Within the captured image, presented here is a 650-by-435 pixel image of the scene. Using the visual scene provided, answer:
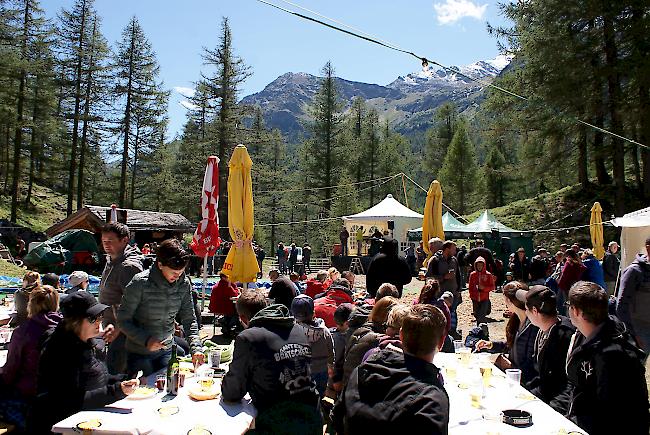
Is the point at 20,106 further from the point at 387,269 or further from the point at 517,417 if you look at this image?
the point at 517,417

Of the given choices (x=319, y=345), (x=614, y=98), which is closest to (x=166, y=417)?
(x=319, y=345)

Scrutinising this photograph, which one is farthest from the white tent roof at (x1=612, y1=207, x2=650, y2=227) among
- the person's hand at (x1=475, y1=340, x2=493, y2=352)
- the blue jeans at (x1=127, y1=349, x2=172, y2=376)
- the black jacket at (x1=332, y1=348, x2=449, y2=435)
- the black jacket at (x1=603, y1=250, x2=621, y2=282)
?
the black jacket at (x1=332, y1=348, x2=449, y2=435)

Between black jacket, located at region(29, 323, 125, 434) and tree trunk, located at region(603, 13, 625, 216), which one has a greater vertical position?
tree trunk, located at region(603, 13, 625, 216)

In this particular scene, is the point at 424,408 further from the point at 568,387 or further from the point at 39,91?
the point at 39,91

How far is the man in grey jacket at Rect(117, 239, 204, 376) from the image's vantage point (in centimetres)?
362

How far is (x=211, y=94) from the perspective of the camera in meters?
35.3

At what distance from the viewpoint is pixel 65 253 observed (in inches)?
682

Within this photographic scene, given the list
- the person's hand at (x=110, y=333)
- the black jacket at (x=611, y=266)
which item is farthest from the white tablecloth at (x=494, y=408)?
the black jacket at (x=611, y=266)

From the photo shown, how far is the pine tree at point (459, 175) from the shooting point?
132 feet

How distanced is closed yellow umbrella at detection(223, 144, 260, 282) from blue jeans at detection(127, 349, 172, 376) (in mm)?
3862

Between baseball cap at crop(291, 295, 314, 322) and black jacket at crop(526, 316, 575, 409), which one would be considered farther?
baseball cap at crop(291, 295, 314, 322)

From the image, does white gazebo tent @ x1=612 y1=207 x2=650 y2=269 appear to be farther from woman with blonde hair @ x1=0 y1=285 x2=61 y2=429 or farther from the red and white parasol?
woman with blonde hair @ x1=0 y1=285 x2=61 y2=429

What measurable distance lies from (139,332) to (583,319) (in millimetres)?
2799

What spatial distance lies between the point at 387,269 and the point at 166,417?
13.7 feet
